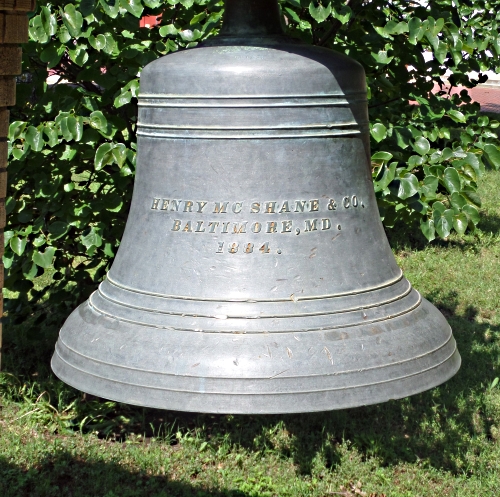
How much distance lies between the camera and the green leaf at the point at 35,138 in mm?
3047

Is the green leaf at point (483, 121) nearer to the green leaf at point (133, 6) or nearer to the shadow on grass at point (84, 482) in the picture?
the green leaf at point (133, 6)

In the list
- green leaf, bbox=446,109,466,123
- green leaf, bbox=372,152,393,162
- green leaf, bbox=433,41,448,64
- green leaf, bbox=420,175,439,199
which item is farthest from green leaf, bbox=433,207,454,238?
green leaf, bbox=446,109,466,123

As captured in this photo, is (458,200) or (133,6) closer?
(458,200)

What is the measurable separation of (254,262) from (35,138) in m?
1.56

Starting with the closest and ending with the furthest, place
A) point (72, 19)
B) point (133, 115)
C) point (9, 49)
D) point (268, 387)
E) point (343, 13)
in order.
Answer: point (268, 387) < point (9, 49) < point (343, 13) < point (72, 19) < point (133, 115)

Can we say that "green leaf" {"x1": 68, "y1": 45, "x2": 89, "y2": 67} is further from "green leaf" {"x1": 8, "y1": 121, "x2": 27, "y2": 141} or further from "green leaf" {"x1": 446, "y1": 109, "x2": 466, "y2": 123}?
"green leaf" {"x1": 446, "y1": 109, "x2": 466, "y2": 123}

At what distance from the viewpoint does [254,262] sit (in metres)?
1.77

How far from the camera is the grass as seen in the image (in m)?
3.67

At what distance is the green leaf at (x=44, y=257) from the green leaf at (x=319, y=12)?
1.61 meters

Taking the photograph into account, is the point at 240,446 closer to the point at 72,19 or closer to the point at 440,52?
the point at 440,52

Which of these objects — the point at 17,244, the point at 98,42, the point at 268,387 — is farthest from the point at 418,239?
the point at 268,387

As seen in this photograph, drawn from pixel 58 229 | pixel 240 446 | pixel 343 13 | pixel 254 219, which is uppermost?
pixel 343 13

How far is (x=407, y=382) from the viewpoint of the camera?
1.74 m

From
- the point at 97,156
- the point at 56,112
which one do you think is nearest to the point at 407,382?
the point at 97,156
